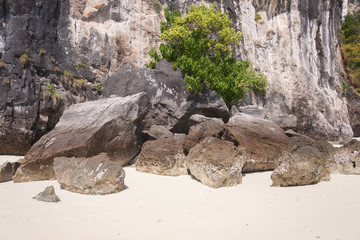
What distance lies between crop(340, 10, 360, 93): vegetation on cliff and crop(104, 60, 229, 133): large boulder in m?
20.2

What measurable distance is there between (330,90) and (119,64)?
18.6 metres

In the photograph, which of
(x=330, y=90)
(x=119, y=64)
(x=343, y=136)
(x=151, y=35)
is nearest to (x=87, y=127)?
(x=119, y=64)

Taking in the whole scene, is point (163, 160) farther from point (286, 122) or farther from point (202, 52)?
point (286, 122)

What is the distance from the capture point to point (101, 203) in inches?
202

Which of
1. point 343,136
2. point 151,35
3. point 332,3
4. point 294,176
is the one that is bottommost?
point 343,136

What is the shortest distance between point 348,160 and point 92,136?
7393mm

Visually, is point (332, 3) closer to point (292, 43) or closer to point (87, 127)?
point (292, 43)

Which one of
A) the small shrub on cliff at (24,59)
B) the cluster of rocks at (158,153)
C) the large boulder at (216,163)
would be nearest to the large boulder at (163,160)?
the cluster of rocks at (158,153)

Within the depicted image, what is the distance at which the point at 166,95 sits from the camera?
40.2ft

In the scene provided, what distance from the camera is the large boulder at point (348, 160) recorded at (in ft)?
26.3

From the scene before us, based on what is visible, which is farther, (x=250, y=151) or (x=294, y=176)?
(x=250, y=151)

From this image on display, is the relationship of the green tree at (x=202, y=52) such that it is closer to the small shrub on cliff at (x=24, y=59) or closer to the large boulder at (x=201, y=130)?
the large boulder at (x=201, y=130)

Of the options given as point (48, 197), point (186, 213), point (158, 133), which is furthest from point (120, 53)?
point (186, 213)

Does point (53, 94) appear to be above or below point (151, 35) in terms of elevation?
below
